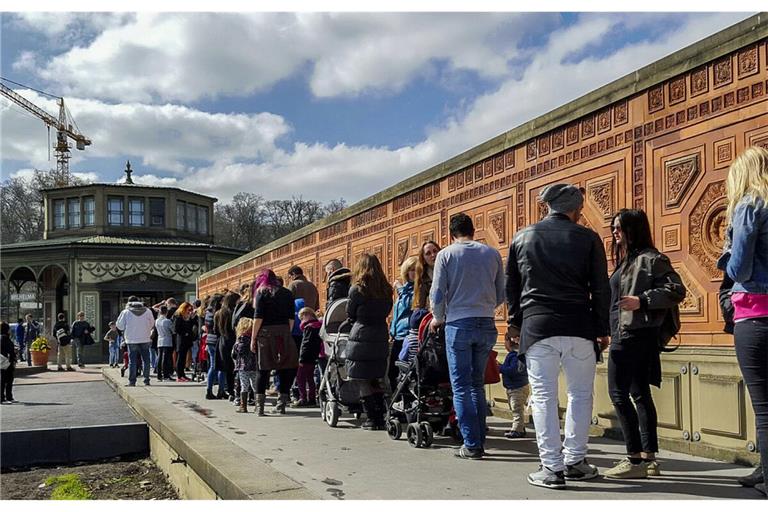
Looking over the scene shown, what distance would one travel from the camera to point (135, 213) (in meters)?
43.7

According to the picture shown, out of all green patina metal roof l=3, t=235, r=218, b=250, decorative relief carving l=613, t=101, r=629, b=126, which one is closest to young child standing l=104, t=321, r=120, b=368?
green patina metal roof l=3, t=235, r=218, b=250

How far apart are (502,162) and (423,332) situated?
11.5ft

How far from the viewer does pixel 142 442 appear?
1016 centimetres

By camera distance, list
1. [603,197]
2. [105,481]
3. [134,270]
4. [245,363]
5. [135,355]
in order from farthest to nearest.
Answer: [134,270] → [135,355] → [245,363] → [105,481] → [603,197]

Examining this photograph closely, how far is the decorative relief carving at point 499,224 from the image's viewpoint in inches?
386

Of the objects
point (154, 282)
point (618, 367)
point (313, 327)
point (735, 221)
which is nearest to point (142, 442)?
point (313, 327)

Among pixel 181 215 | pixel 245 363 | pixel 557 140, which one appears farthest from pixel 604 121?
pixel 181 215

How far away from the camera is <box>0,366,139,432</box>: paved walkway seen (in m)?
11.3

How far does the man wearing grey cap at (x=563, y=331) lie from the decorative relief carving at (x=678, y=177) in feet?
6.05

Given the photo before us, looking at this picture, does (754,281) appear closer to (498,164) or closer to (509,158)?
(509,158)

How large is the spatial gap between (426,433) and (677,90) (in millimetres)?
3636

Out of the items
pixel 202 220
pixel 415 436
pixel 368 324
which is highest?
pixel 202 220

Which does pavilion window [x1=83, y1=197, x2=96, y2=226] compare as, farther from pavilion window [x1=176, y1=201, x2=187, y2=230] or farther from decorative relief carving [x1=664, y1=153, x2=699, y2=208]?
decorative relief carving [x1=664, y1=153, x2=699, y2=208]

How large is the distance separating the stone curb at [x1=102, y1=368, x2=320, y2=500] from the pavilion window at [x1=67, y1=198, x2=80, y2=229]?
37.1m
